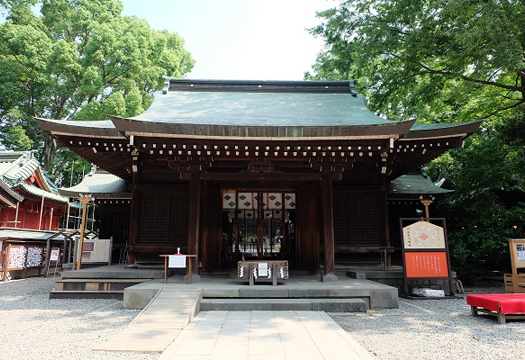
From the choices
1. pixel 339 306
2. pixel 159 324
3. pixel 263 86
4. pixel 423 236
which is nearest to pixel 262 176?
pixel 339 306

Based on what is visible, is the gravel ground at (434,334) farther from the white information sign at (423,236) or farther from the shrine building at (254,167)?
the shrine building at (254,167)

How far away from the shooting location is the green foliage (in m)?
8.02

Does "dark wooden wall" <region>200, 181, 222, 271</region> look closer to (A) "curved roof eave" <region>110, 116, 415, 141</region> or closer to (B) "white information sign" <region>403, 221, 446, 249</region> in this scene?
(A) "curved roof eave" <region>110, 116, 415, 141</region>

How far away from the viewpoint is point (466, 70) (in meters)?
10.6

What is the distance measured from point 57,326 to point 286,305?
381 cm

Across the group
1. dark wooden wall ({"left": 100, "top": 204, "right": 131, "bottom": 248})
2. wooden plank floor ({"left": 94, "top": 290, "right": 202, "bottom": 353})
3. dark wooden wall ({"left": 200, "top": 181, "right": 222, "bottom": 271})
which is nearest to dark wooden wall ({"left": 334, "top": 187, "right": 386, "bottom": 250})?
dark wooden wall ({"left": 200, "top": 181, "right": 222, "bottom": 271})

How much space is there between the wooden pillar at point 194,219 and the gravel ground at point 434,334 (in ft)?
11.0

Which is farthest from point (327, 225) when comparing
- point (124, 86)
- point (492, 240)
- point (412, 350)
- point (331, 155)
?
point (124, 86)

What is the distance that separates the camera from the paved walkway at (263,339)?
3.70 m

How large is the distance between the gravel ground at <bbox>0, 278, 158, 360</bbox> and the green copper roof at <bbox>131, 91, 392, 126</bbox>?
4.14 m

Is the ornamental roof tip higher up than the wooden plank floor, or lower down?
higher up

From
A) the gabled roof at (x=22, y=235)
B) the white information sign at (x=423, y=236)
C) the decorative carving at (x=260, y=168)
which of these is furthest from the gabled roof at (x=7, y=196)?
the white information sign at (x=423, y=236)

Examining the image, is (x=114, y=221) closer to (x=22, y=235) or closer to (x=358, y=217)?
(x=22, y=235)

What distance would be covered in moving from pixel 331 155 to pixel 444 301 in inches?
165
